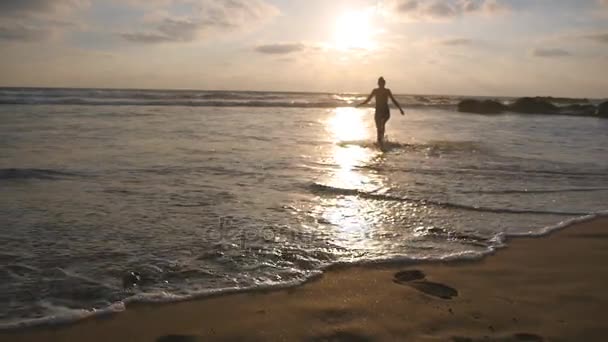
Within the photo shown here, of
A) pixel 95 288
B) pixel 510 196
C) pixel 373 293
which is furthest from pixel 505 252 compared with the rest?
pixel 95 288

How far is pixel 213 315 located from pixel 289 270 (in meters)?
0.96

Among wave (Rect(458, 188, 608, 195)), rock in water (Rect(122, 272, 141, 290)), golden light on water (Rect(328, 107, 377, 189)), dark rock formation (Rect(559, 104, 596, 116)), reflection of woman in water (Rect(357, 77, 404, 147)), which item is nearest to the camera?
rock in water (Rect(122, 272, 141, 290))

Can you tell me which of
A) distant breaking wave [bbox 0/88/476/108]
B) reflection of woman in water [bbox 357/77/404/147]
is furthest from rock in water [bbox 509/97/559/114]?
reflection of woman in water [bbox 357/77/404/147]

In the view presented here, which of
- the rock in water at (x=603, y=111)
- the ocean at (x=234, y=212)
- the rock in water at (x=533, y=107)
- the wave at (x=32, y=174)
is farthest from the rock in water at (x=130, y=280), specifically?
the rock in water at (x=533, y=107)

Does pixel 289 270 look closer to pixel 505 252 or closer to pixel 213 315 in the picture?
pixel 213 315

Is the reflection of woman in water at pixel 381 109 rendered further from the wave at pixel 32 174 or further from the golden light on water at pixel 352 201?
the wave at pixel 32 174

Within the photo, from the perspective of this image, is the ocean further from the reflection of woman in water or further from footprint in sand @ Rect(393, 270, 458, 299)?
the reflection of woman in water

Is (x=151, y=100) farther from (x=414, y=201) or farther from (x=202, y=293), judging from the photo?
(x=202, y=293)

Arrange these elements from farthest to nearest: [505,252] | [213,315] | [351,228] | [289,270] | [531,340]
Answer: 1. [351,228]
2. [505,252]
3. [289,270]
4. [213,315]
5. [531,340]

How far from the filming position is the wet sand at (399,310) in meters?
3.15

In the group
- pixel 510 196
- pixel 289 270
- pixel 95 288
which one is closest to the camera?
pixel 95 288

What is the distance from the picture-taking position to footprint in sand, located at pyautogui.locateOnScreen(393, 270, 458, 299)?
3.85m

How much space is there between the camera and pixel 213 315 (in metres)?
3.41

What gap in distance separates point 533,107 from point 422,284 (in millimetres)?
34716
